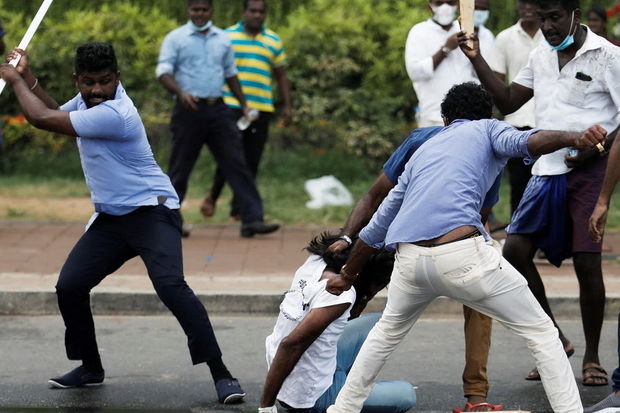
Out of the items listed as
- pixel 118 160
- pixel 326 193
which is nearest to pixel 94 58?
pixel 118 160

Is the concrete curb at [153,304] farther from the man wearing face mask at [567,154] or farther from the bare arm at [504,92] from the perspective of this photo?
the bare arm at [504,92]

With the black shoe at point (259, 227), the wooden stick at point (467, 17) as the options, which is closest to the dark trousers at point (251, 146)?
the black shoe at point (259, 227)

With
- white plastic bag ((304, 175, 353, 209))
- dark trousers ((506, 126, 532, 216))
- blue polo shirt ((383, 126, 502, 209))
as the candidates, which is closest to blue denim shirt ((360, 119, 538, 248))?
blue polo shirt ((383, 126, 502, 209))

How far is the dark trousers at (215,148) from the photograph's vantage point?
31.3 ft

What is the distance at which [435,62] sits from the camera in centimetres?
858

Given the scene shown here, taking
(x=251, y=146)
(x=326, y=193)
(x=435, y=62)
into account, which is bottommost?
(x=326, y=193)

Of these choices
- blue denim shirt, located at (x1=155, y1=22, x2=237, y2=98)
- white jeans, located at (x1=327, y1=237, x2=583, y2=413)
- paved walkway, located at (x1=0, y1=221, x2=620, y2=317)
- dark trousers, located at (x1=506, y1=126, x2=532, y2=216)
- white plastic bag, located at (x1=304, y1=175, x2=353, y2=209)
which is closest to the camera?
white jeans, located at (x1=327, y1=237, x2=583, y2=413)

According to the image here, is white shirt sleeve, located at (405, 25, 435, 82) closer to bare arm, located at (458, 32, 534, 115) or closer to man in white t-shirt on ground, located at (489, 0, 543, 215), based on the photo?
man in white t-shirt on ground, located at (489, 0, 543, 215)

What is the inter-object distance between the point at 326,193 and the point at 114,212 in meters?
5.36

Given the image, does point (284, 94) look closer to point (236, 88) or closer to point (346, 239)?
point (236, 88)

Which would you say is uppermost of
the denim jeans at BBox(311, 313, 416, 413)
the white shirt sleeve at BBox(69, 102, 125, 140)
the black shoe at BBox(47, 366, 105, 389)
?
the white shirt sleeve at BBox(69, 102, 125, 140)

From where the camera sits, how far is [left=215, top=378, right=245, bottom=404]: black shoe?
5859 mm

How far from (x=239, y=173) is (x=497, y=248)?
15.3ft

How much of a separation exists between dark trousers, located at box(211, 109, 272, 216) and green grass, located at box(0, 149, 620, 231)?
11.3 inches
